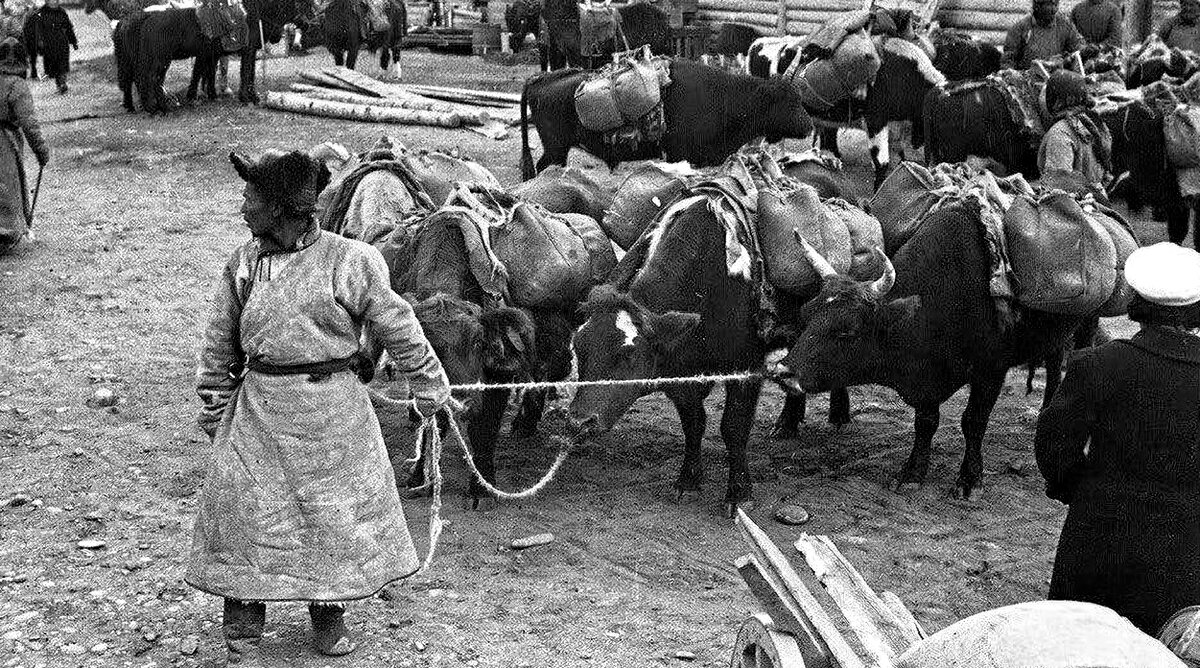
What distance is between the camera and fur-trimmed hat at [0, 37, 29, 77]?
39.2ft

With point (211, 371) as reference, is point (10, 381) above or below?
below

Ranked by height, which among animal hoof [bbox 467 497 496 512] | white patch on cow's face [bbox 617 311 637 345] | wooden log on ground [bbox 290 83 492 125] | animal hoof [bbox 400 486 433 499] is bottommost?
animal hoof [bbox 467 497 496 512]

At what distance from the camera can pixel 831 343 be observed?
7.35 m

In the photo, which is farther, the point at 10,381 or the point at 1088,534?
the point at 10,381

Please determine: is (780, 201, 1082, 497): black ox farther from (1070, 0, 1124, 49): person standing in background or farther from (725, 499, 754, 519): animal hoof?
(1070, 0, 1124, 49): person standing in background

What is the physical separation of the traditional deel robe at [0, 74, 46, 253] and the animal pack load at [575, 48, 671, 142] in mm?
4519

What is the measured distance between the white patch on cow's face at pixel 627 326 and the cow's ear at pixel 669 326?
72 mm

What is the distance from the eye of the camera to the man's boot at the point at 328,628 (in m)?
5.64

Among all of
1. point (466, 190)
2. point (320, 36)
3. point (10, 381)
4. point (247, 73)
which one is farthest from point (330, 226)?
point (320, 36)

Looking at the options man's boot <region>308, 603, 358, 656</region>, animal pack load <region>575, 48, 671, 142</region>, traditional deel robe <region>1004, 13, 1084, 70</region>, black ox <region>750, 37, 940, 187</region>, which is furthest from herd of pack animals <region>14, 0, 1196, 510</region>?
traditional deel robe <region>1004, 13, 1084, 70</region>

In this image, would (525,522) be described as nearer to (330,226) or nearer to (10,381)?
(330,226)

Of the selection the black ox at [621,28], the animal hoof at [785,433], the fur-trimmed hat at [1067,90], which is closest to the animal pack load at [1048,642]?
the animal hoof at [785,433]

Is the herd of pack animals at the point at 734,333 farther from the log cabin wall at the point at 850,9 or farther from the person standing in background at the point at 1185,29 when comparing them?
the log cabin wall at the point at 850,9

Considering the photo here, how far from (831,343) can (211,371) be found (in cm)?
322
